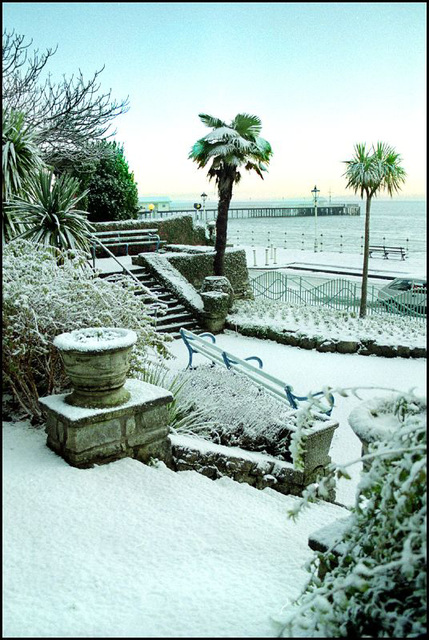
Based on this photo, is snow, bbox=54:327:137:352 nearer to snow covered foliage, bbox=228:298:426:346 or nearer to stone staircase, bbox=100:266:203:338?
stone staircase, bbox=100:266:203:338

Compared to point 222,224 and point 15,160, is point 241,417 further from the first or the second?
point 222,224

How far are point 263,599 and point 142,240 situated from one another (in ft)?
45.1

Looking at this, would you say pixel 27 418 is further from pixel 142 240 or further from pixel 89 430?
pixel 142 240

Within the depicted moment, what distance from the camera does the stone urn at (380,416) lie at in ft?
7.53

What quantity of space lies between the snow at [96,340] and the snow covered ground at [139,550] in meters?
0.72

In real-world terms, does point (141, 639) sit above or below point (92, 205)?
below

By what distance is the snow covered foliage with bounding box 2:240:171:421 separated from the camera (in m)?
4.30

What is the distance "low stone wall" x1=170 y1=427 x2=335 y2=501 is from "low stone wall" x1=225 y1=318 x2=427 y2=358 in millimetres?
5093

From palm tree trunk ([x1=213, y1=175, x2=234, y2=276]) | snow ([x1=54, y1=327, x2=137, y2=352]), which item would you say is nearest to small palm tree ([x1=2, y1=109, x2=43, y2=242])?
snow ([x1=54, y1=327, x2=137, y2=352])

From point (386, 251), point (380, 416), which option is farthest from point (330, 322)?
point (386, 251)

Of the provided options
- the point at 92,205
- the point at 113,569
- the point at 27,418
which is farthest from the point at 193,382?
the point at 92,205

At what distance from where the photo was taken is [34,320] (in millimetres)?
4309

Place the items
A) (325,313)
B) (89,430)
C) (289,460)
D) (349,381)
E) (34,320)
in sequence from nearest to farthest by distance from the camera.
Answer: (89,430), (34,320), (289,460), (349,381), (325,313)

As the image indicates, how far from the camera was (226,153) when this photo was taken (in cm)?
1245
